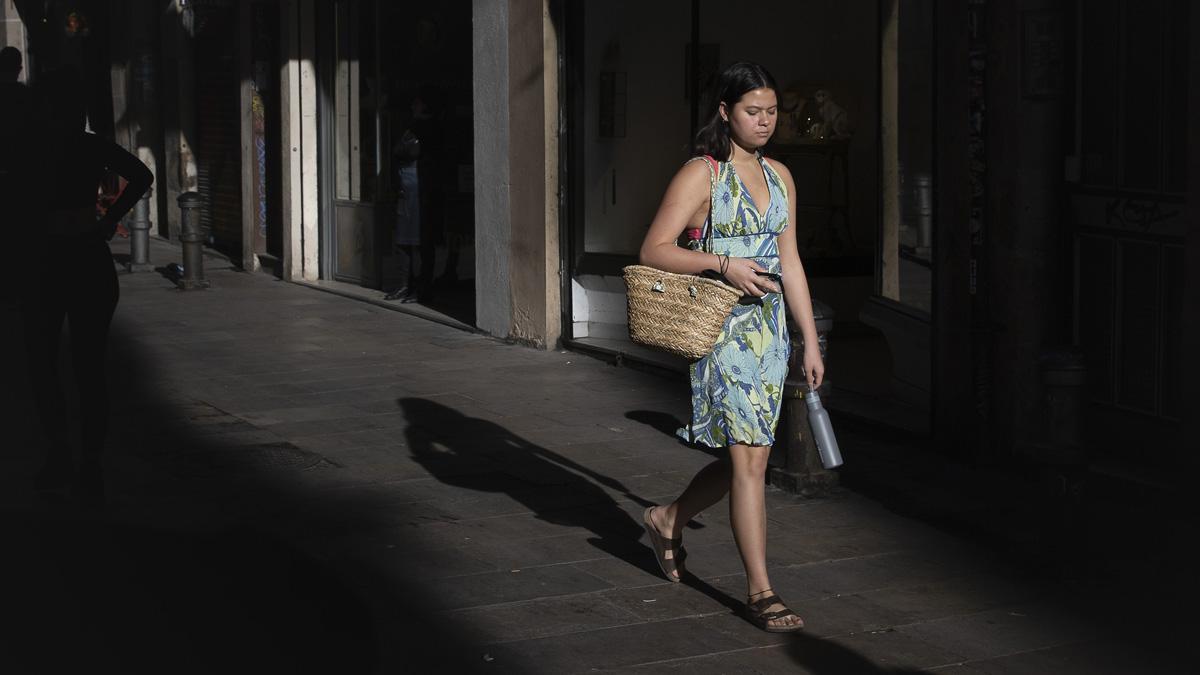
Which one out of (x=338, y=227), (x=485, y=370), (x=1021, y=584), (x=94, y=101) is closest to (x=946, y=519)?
(x=1021, y=584)

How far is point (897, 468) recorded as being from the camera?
26.6 ft

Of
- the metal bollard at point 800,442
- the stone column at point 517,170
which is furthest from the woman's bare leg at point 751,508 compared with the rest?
the stone column at point 517,170

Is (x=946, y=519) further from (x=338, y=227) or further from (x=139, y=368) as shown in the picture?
(x=338, y=227)

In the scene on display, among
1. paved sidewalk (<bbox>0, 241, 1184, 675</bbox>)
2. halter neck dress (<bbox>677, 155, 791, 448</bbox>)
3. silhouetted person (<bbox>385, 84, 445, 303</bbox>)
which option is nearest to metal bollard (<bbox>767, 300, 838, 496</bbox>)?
paved sidewalk (<bbox>0, 241, 1184, 675</bbox>)

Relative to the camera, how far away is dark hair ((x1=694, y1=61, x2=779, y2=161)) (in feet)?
17.8

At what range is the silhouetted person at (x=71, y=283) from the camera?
733 cm

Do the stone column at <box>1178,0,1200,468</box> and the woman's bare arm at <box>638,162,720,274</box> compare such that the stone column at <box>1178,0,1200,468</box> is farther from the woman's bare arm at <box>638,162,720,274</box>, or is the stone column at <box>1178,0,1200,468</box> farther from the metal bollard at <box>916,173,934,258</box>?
the woman's bare arm at <box>638,162,720,274</box>

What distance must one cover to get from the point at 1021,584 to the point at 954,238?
8.23ft

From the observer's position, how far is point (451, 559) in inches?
255

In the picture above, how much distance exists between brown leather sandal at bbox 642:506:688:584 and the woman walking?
20.1 inches

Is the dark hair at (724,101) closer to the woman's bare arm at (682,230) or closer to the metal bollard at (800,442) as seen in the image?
the woman's bare arm at (682,230)

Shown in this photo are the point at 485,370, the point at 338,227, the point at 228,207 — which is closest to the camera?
the point at 485,370

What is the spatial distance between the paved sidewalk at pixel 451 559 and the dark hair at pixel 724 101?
1.55m

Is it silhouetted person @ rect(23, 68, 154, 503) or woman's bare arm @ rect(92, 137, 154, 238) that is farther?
woman's bare arm @ rect(92, 137, 154, 238)
